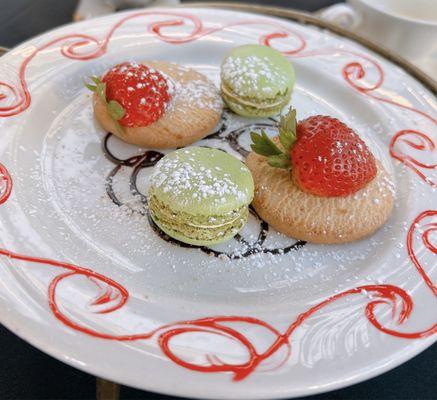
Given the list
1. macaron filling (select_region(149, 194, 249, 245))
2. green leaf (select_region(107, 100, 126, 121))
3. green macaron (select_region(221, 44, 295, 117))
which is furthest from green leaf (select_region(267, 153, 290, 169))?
green leaf (select_region(107, 100, 126, 121))

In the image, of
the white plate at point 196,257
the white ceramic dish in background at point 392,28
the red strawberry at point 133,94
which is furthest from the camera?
the white ceramic dish in background at point 392,28

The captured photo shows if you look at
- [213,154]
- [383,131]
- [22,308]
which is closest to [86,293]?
[22,308]

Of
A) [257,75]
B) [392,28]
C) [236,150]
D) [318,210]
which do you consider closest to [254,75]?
[257,75]

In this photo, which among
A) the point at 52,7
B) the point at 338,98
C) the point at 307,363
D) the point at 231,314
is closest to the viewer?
the point at 307,363

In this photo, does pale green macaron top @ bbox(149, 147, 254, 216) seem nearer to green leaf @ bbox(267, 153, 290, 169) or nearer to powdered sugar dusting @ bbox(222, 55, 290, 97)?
green leaf @ bbox(267, 153, 290, 169)

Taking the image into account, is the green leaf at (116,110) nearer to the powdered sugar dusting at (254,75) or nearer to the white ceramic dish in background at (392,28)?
the powdered sugar dusting at (254,75)

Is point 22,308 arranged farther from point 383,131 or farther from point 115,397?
point 383,131

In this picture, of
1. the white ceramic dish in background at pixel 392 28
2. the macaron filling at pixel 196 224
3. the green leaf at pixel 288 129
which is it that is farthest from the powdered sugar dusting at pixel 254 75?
the white ceramic dish in background at pixel 392 28
